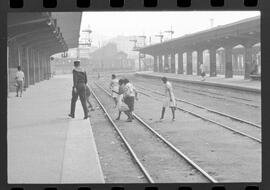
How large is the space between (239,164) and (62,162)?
12.2 feet

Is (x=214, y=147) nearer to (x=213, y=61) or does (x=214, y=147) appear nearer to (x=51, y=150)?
(x=51, y=150)

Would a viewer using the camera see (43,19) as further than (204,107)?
No

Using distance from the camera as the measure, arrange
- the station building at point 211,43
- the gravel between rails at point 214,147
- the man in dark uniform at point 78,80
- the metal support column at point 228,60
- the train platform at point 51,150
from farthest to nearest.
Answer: the metal support column at point 228,60, the station building at point 211,43, the man in dark uniform at point 78,80, the gravel between rails at point 214,147, the train platform at point 51,150

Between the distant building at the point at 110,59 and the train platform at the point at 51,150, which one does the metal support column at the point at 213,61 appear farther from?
the train platform at the point at 51,150

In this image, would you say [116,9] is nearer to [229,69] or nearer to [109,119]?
[109,119]

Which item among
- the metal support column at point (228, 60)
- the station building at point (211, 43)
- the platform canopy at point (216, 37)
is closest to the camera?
the station building at point (211, 43)

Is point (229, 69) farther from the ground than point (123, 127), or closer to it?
farther from the ground

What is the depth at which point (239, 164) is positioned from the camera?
408 inches

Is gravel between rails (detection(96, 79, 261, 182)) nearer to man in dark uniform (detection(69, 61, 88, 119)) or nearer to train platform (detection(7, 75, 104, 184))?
train platform (detection(7, 75, 104, 184))

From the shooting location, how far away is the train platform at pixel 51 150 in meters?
8.51

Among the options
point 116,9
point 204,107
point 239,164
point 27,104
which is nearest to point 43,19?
point 27,104

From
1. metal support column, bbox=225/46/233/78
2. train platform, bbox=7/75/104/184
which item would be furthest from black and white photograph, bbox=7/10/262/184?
metal support column, bbox=225/46/233/78

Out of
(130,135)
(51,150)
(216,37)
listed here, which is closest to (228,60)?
(216,37)

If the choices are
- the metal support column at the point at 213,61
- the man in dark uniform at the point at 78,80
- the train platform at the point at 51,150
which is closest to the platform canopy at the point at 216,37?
the metal support column at the point at 213,61
